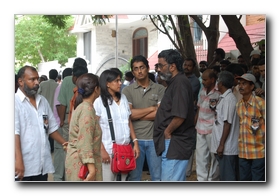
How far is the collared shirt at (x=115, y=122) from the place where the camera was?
5.22 meters

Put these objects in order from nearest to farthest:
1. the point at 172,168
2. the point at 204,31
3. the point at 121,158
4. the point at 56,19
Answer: the point at 172,168 < the point at 121,158 < the point at 56,19 < the point at 204,31

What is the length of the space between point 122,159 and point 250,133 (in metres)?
1.45

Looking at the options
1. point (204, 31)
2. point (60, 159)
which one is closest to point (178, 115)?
point (60, 159)

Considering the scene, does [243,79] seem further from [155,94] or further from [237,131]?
[155,94]

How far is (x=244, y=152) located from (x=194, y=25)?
4.32 m

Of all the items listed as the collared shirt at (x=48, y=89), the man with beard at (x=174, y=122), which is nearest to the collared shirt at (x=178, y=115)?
the man with beard at (x=174, y=122)

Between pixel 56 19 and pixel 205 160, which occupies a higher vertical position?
pixel 56 19

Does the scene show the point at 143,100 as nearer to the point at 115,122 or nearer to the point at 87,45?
the point at 115,122

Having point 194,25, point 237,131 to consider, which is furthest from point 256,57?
point 194,25

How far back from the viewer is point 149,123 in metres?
5.66

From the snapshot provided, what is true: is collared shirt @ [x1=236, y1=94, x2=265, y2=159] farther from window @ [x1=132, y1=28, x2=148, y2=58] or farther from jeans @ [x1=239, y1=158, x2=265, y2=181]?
window @ [x1=132, y1=28, x2=148, y2=58]

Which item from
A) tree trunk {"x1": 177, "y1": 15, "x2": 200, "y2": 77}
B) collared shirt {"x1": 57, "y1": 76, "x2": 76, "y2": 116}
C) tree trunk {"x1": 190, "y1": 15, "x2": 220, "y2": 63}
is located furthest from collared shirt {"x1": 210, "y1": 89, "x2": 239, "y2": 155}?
tree trunk {"x1": 177, "y1": 15, "x2": 200, "y2": 77}

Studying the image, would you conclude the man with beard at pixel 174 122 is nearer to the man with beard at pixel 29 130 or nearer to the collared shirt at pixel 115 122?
the collared shirt at pixel 115 122
